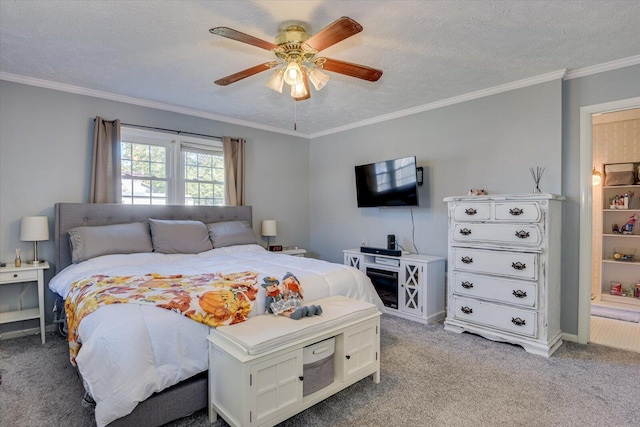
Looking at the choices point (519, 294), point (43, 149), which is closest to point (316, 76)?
point (519, 294)

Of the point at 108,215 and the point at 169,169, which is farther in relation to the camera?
the point at 169,169

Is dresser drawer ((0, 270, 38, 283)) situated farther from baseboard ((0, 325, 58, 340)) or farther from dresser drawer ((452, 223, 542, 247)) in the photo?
dresser drawer ((452, 223, 542, 247))

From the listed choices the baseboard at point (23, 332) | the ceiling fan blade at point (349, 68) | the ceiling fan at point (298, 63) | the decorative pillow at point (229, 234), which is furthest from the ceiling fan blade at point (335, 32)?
the baseboard at point (23, 332)

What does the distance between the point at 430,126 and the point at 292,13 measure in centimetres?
246

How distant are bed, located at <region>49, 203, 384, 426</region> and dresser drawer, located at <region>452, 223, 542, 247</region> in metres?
1.08

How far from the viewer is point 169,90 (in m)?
3.57

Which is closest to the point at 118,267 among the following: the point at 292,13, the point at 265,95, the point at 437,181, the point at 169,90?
the point at 169,90

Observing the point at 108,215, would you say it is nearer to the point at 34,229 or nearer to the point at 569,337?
the point at 34,229

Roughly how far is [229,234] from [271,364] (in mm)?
2609

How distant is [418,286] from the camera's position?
→ 12.2 ft

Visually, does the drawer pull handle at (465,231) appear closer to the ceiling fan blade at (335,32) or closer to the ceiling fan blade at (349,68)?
the ceiling fan blade at (349,68)

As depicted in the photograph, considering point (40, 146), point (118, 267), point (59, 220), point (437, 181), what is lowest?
point (118, 267)

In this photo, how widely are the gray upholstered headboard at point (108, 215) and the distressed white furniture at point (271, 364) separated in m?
2.43

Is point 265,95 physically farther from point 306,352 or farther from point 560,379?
point 560,379
